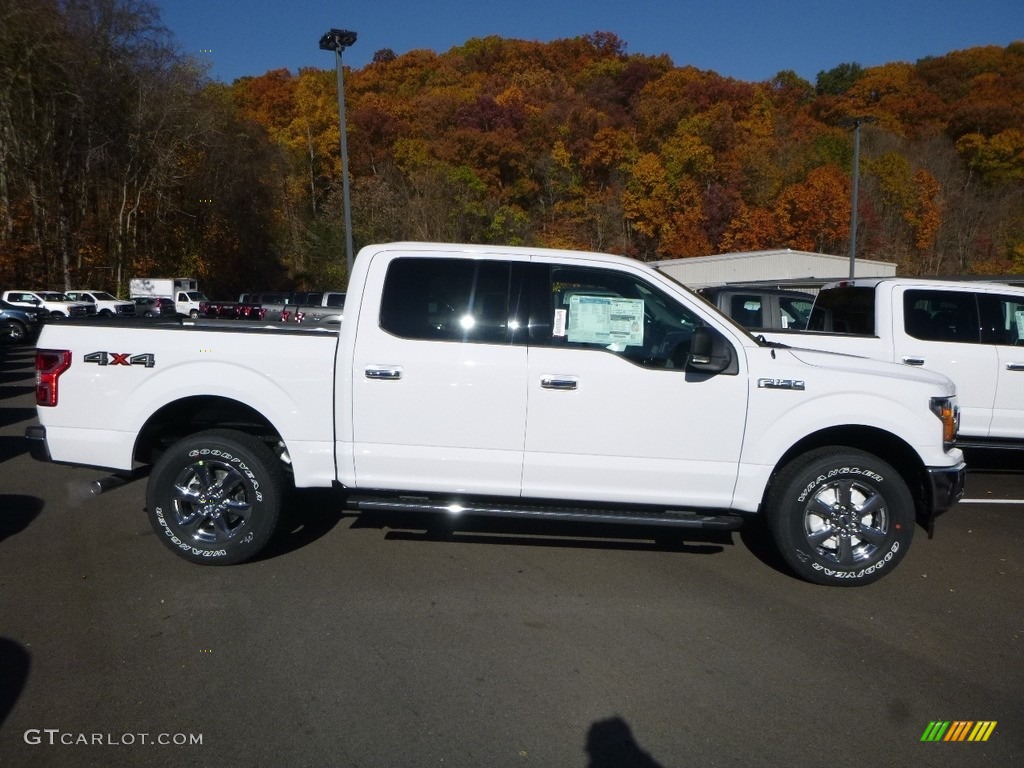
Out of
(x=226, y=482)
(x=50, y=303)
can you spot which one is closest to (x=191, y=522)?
(x=226, y=482)

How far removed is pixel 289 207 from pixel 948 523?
5633cm

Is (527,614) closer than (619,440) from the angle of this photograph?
Yes

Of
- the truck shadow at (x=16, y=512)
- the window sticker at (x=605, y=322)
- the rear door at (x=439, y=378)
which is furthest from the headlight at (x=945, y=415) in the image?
the truck shadow at (x=16, y=512)

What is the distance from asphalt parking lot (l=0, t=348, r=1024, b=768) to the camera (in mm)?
3393

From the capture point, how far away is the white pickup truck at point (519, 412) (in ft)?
16.3

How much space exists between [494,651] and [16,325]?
2760cm

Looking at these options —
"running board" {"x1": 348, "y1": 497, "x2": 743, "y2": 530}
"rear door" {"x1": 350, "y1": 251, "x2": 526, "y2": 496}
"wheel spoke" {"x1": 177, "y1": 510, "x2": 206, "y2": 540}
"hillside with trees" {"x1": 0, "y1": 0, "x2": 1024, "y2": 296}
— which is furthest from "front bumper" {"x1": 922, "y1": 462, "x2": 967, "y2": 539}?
"hillside with trees" {"x1": 0, "y1": 0, "x2": 1024, "y2": 296}

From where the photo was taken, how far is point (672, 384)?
4.95m

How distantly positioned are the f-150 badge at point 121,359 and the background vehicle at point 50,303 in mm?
29572

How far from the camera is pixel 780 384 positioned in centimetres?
498

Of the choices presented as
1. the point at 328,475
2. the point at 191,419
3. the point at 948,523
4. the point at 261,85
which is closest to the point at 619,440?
the point at 328,475

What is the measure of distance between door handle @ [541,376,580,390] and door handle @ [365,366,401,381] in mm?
934

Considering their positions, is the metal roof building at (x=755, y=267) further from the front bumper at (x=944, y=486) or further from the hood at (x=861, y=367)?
the front bumper at (x=944, y=486)

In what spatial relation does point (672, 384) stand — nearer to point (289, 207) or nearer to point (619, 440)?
point (619, 440)
